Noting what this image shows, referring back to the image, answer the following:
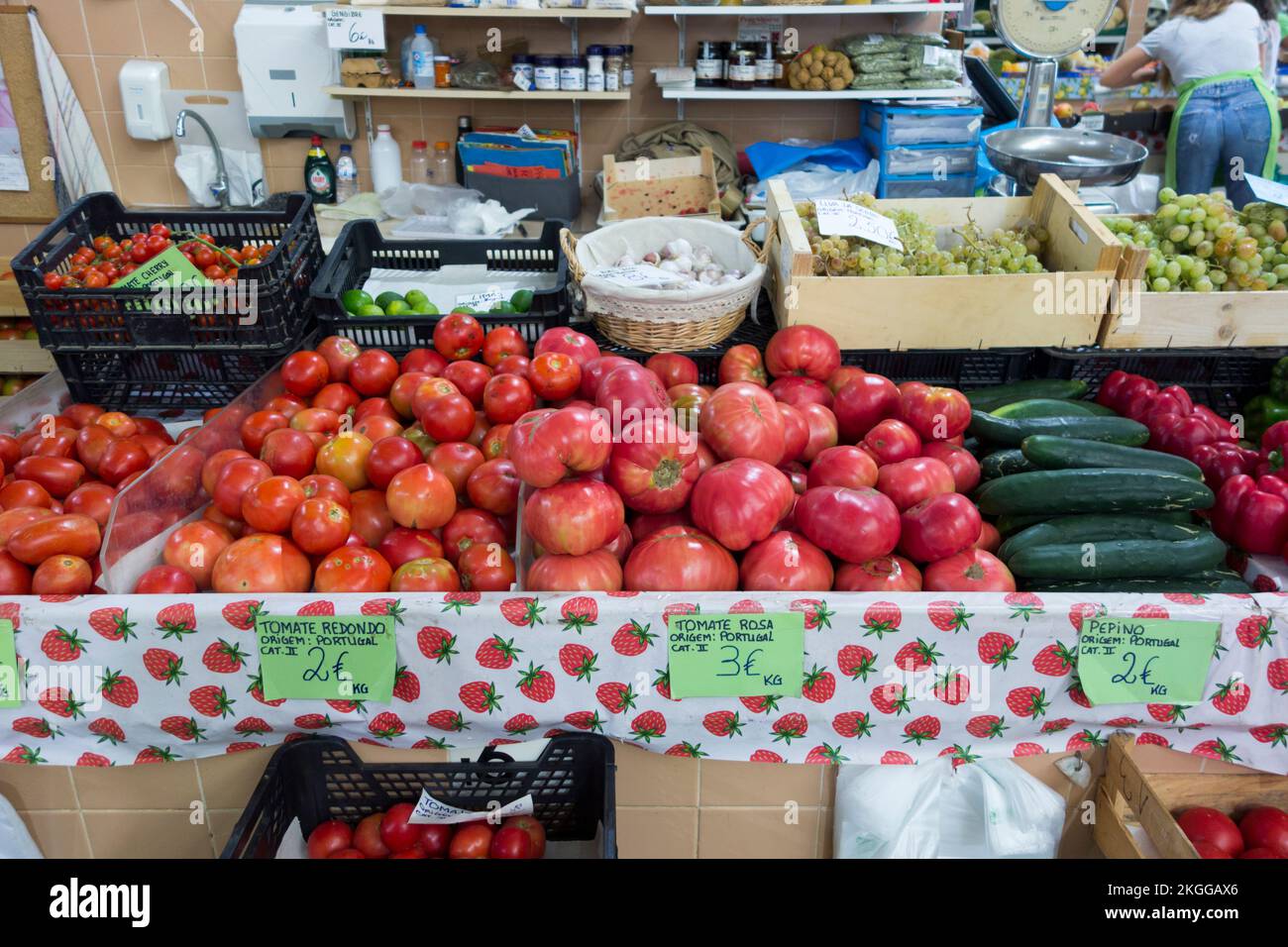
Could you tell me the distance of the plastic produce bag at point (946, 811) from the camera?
59.8 inches

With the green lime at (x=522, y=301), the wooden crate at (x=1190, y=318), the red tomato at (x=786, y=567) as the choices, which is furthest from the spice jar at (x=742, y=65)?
the red tomato at (x=786, y=567)

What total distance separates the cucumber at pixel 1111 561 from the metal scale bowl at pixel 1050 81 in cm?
183

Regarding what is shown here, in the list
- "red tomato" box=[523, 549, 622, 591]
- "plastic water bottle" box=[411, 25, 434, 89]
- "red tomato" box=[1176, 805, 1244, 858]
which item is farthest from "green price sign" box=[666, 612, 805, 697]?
"plastic water bottle" box=[411, 25, 434, 89]

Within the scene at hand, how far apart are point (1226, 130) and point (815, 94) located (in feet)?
7.00

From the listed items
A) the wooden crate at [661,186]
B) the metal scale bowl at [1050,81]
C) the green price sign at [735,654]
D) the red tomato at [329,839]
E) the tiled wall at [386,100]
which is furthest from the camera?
the tiled wall at [386,100]

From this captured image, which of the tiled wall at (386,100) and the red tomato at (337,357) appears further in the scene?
the tiled wall at (386,100)

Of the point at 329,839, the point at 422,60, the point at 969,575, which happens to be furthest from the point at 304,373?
the point at 422,60

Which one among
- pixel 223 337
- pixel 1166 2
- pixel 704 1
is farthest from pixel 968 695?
Answer: pixel 1166 2

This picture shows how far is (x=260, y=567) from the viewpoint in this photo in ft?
4.79

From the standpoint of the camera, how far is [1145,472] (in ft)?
5.25

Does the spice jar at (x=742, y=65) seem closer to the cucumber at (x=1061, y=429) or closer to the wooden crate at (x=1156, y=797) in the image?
the cucumber at (x=1061, y=429)

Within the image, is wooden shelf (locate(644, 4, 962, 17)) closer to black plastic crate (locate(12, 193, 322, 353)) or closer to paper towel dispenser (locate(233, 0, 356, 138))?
paper towel dispenser (locate(233, 0, 356, 138))

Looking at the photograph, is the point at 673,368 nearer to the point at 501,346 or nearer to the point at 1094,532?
the point at 501,346

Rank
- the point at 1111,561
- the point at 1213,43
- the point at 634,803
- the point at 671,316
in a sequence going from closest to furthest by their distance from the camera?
1. the point at 1111,561
2. the point at 634,803
3. the point at 671,316
4. the point at 1213,43
